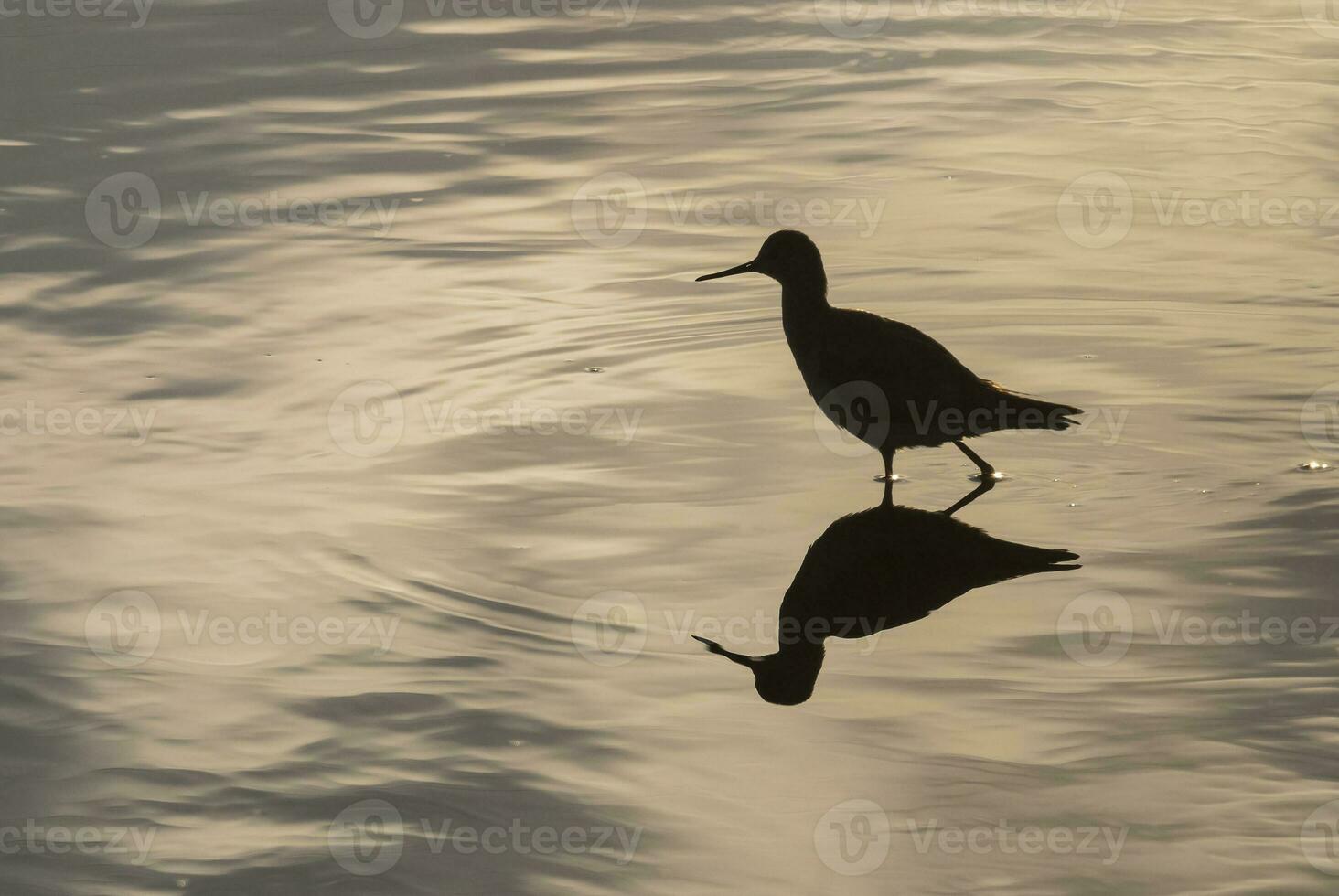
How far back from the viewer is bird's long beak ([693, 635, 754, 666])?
6.39m

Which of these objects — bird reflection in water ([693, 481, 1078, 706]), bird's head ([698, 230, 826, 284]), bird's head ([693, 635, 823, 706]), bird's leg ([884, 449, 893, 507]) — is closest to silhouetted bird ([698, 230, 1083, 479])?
bird's leg ([884, 449, 893, 507])

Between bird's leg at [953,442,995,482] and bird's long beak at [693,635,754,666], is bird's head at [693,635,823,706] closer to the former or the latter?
bird's long beak at [693,635,754,666]

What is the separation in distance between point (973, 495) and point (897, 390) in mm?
571

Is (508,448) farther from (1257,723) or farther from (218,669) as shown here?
(1257,723)

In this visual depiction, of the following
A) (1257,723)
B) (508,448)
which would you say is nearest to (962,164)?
(508,448)

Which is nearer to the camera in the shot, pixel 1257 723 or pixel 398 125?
pixel 1257 723

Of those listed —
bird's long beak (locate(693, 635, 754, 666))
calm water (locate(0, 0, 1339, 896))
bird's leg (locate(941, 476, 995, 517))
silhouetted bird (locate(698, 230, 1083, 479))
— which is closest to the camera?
calm water (locate(0, 0, 1339, 896))

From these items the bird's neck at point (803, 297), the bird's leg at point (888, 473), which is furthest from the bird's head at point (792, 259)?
the bird's leg at point (888, 473)

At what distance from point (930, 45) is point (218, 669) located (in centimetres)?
1090

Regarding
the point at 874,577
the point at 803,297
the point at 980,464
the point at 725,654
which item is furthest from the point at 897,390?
the point at 725,654

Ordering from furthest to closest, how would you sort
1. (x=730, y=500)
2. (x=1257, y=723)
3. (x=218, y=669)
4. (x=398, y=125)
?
(x=398, y=125) → (x=730, y=500) → (x=218, y=669) → (x=1257, y=723)

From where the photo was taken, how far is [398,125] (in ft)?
44.3

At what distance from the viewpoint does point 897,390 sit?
7945mm

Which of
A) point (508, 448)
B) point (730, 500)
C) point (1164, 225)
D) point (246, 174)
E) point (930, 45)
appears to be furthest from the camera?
point (930, 45)
